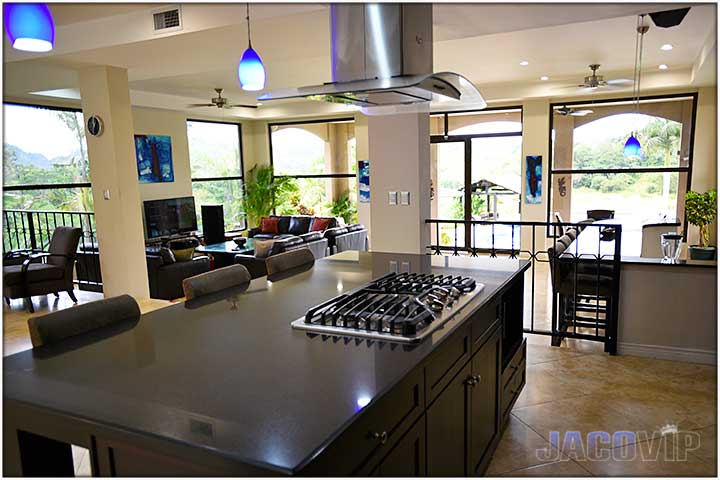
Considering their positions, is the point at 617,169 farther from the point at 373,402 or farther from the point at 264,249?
the point at 373,402

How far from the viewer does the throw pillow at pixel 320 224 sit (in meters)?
9.35

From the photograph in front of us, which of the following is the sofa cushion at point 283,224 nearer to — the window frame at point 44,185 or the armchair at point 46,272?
the window frame at point 44,185

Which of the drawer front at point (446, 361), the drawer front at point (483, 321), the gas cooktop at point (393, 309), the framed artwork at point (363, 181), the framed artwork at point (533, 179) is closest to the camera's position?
the drawer front at point (446, 361)

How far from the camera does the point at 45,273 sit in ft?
20.2

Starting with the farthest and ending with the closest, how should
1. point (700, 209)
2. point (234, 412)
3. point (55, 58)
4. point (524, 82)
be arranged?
point (524, 82) → point (700, 209) → point (55, 58) → point (234, 412)

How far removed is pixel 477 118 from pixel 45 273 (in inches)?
283

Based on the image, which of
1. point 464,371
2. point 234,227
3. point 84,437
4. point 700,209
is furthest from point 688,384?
point 234,227

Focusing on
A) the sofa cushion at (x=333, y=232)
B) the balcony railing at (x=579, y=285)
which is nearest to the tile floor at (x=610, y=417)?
the balcony railing at (x=579, y=285)

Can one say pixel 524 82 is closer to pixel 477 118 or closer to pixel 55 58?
pixel 477 118

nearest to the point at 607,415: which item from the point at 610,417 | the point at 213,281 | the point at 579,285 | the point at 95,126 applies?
the point at 610,417

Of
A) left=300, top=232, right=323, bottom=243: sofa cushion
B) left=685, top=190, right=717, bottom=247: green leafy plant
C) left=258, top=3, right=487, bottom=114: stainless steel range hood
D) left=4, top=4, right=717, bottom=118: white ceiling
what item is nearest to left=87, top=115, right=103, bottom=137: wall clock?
left=4, top=4, right=717, bottom=118: white ceiling

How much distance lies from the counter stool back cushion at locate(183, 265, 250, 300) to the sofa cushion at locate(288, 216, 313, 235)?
6724 mm

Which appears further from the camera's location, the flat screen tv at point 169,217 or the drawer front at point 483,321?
the flat screen tv at point 169,217

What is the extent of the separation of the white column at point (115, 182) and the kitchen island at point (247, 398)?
4007 mm
